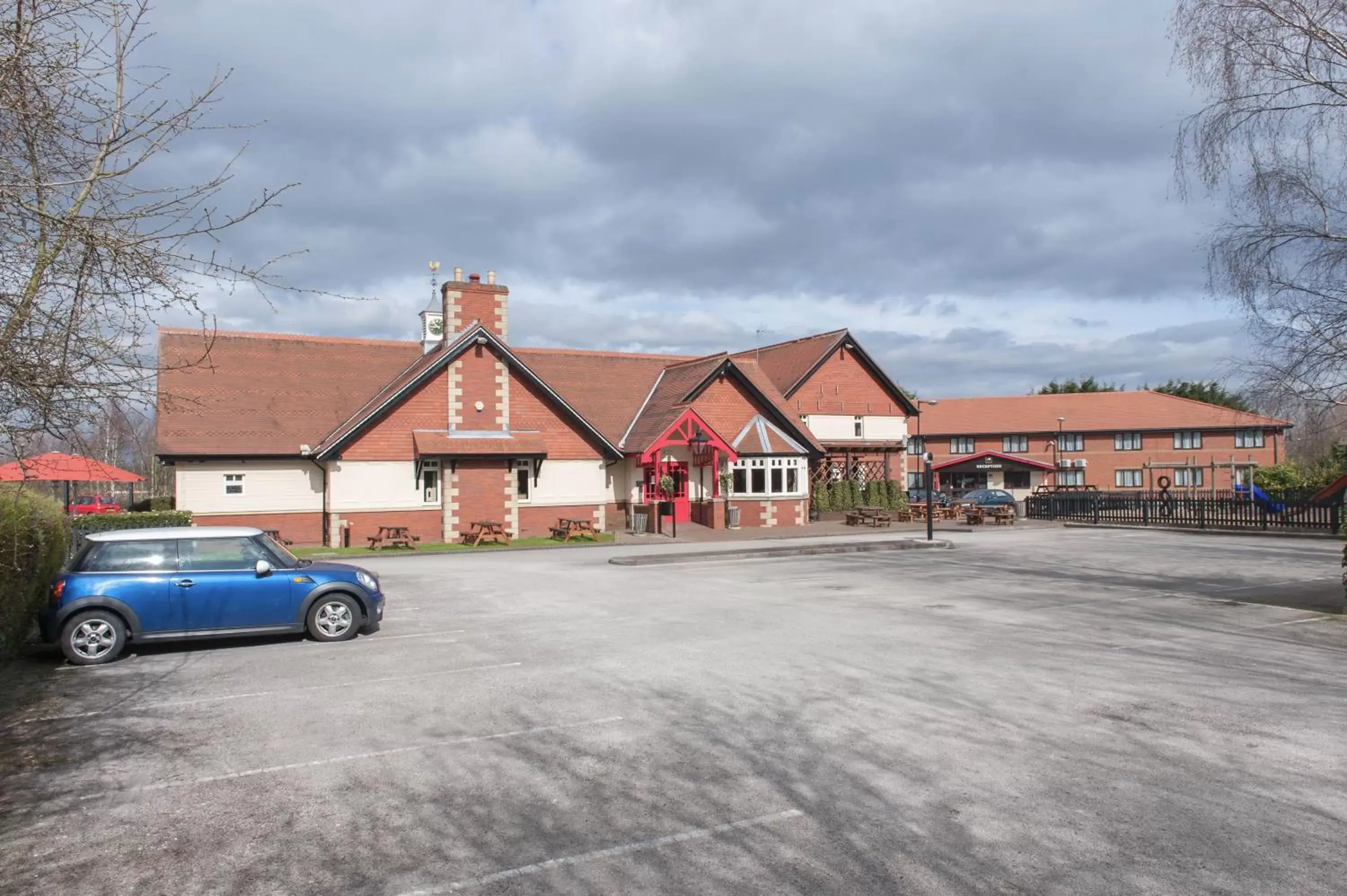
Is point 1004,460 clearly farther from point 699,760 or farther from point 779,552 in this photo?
point 699,760

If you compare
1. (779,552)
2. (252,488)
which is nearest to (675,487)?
(779,552)

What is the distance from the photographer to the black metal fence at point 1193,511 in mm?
31156

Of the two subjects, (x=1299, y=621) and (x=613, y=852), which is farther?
(x=1299, y=621)

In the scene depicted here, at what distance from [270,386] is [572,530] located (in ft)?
39.6

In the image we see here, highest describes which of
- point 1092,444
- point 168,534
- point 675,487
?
point 1092,444

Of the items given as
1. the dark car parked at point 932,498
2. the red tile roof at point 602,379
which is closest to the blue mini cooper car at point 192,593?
the red tile roof at point 602,379

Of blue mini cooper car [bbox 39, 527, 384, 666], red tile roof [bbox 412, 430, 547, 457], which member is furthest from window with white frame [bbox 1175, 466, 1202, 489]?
blue mini cooper car [bbox 39, 527, 384, 666]

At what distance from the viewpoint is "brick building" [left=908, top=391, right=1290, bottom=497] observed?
62938 mm

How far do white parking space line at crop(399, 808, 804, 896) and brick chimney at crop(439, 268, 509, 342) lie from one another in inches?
1145

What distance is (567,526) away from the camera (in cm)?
3133

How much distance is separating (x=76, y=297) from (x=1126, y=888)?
6.77 m

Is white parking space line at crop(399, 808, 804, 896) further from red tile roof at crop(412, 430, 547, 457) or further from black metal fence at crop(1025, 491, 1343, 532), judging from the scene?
black metal fence at crop(1025, 491, 1343, 532)

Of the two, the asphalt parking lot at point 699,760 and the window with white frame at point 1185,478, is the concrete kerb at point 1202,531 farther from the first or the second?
the window with white frame at point 1185,478

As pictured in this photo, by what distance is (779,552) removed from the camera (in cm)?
2572
